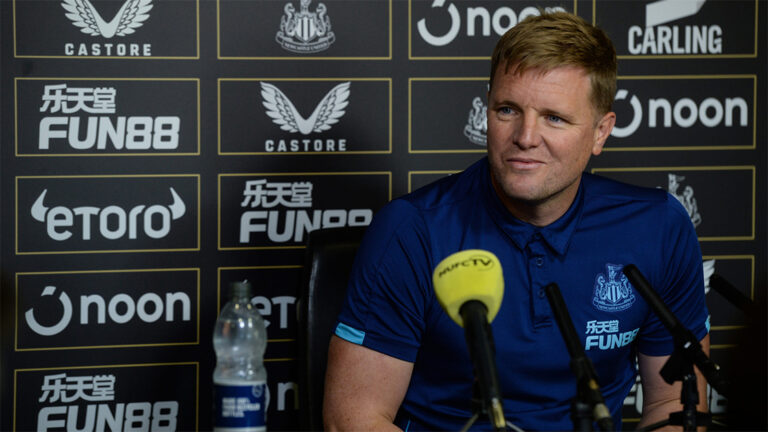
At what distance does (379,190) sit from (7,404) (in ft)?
4.10

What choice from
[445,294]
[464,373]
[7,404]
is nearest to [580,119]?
[464,373]

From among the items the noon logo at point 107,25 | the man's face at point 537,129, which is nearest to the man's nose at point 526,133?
the man's face at point 537,129

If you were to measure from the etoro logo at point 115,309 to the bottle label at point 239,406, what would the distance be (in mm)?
1537

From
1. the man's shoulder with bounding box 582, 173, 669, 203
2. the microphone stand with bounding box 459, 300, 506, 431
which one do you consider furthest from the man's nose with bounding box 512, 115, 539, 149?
the microphone stand with bounding box 459, 300, 506, 431

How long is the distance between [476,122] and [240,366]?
1.39 metres

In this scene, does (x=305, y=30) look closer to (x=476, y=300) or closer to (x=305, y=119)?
(x=305, y=119)

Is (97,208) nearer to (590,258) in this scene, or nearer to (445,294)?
(590,258)

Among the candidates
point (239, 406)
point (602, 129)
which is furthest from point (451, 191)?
point (239, 406)

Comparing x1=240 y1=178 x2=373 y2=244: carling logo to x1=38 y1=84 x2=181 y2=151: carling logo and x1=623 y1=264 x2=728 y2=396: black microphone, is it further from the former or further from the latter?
x1=623 y1=264 x2=728 y2=396: black microphone

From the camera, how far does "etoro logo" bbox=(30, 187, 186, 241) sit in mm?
2344

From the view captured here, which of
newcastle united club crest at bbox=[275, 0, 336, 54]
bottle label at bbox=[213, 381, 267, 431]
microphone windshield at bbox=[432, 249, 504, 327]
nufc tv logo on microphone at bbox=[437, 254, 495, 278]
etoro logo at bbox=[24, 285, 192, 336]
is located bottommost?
etoro logo at bbox=[24, 285, 192, 336]

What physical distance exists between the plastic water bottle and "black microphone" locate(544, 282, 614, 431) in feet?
1.15

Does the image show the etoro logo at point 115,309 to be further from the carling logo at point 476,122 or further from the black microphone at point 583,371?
the black microphone at point 583,371

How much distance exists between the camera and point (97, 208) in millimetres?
2359
